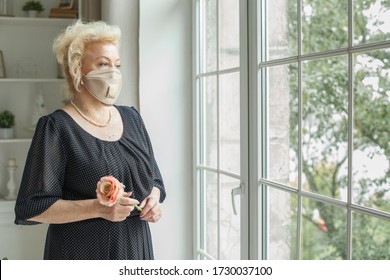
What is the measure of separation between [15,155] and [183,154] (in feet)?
4.02

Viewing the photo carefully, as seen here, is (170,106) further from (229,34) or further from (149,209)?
(149,209)

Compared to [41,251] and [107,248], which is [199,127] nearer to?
A: [107,248]

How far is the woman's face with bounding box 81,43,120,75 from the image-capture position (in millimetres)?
2381

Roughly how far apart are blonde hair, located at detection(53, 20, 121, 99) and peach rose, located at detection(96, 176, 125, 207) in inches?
17.0

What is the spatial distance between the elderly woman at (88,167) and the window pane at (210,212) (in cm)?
58

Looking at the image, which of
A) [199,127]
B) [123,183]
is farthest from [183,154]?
[123,183]

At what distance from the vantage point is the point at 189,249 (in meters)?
3.23

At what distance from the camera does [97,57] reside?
7.84ft

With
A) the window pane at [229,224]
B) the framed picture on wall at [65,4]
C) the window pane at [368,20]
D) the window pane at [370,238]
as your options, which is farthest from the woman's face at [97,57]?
the window pane at [370,238]

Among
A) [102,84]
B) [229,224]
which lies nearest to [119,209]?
[102,84]

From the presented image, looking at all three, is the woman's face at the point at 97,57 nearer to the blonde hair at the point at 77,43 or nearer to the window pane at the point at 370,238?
the blonde hair at the point at 77,43

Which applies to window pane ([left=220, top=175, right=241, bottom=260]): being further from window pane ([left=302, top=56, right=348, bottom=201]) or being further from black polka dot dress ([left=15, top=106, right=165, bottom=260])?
window pane ([left=302, top=56, right=348, bottom=201])

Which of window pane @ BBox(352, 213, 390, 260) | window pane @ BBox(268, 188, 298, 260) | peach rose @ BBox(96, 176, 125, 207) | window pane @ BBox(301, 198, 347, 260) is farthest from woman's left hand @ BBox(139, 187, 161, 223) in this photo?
window pane @ BBox(301, 198, 347, 260)

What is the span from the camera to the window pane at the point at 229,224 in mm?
2797
